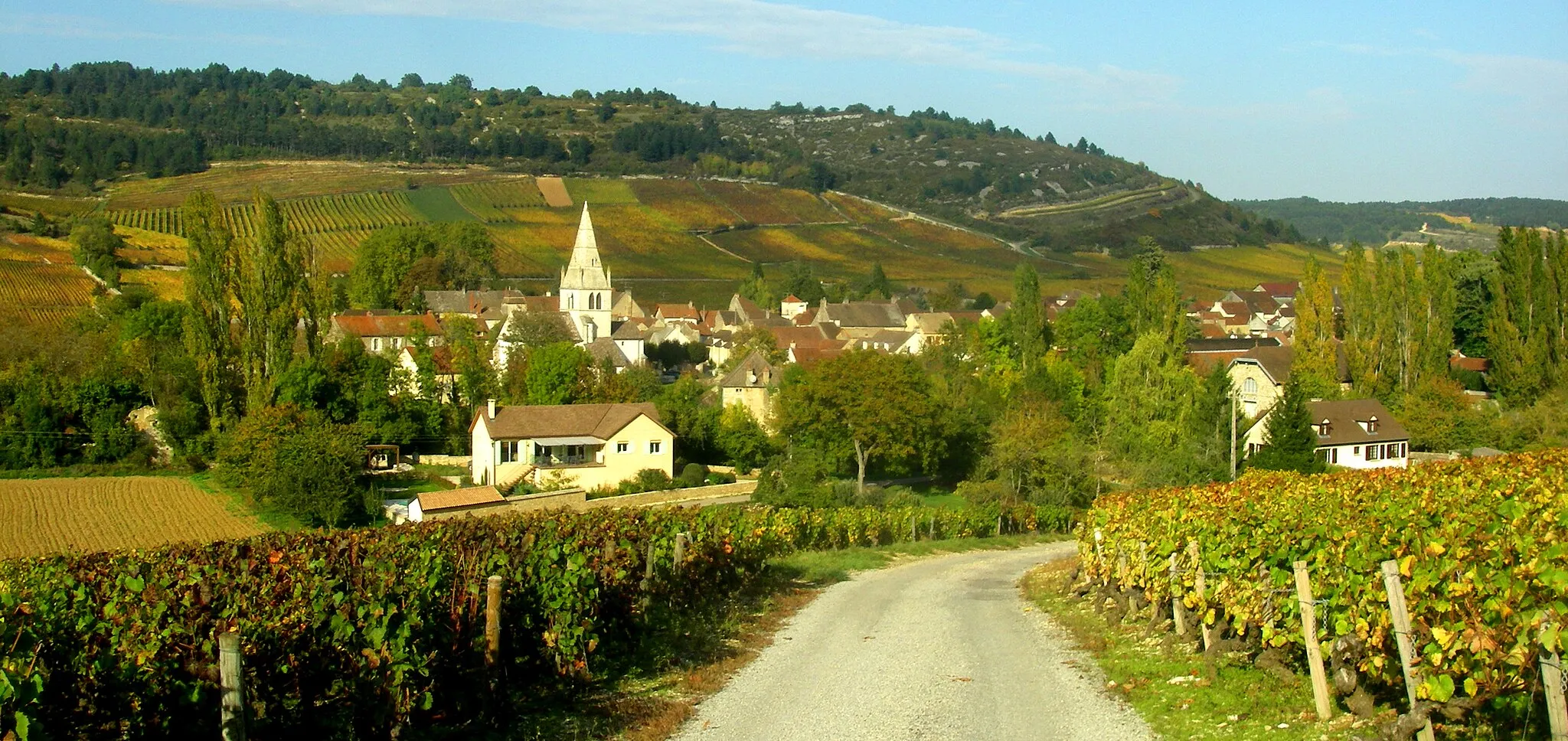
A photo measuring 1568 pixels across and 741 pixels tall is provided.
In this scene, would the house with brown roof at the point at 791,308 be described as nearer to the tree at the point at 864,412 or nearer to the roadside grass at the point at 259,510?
the tree at the point at 864,412

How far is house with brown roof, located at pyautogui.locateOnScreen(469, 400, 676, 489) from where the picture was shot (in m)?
54.5

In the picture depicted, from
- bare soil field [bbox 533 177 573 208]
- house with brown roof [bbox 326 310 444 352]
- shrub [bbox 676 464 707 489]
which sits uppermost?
bare soil field [bbox 533 177 573 208]

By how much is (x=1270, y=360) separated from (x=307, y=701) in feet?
216

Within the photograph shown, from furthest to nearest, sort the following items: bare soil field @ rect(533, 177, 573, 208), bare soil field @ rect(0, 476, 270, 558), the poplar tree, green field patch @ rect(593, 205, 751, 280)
→ 1. bare soil field @ rect(533, 177, 573, 208)
2. green field patch @ rect(593, 205, 751, 280)
3. the poplar tree
4. bare soil field @ rect(0, 476, 270, 558)

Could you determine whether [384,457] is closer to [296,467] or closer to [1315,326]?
[296,467]

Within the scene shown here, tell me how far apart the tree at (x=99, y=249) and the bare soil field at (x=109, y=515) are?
37.9 meters

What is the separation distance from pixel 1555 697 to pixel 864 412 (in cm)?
5082

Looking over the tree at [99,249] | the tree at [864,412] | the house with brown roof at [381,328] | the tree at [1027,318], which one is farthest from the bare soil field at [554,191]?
the tree at [864,412]

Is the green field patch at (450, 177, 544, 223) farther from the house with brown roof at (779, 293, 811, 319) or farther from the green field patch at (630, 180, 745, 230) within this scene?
the house with brown roof at (779, 293, 811, 319)

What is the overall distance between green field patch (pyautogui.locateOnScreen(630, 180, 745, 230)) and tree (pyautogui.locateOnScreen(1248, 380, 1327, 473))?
117 m

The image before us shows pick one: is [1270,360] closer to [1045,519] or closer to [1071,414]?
[1071,414]

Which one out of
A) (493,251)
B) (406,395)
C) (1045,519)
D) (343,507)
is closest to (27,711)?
(343,507)

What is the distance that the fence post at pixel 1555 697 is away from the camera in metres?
7.40

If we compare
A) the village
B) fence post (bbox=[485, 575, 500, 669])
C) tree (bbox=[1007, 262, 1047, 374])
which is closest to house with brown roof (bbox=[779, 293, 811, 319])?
the village
